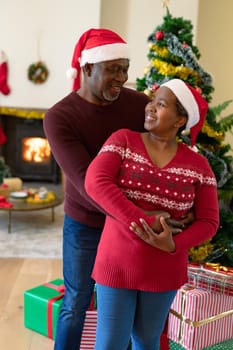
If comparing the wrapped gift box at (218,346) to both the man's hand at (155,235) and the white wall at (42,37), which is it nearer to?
the man's hand at (155,235)

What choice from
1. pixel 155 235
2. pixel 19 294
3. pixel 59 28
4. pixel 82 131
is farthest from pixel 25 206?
pixel 155 235

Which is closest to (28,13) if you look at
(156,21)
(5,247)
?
(156,21)

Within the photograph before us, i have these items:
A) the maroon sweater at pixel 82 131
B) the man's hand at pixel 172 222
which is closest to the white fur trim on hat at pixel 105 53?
the maroon sweater at pixel 82 131

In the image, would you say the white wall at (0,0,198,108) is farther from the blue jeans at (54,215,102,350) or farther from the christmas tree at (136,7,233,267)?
the blue jeans at (54,215,102,350)

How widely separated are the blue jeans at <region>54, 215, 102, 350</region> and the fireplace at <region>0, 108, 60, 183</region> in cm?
412

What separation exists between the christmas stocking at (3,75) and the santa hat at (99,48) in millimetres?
3833

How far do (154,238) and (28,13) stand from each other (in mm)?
4513

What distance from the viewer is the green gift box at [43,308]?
2.16 metres

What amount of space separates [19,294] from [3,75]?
10.5ft

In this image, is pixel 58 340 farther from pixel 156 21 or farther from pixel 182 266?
pixel 156 21

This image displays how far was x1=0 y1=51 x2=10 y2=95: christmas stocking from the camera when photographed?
16.8ft

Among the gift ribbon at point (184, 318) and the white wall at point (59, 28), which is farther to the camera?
the white wall at point (59, 28)

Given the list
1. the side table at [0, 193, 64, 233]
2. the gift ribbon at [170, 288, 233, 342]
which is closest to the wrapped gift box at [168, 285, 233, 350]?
the gift ribbon at [170, 288, 233, 342]

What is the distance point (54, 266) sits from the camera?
10.5 feet
